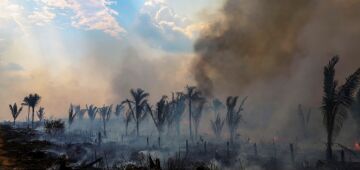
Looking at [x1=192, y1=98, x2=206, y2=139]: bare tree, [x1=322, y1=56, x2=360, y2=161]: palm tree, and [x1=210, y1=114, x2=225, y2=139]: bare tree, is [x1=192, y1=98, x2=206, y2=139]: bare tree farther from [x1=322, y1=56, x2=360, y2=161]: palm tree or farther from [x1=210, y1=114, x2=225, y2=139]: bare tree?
[x1=322, y1=56, x2=360, y2=161]: palm tree

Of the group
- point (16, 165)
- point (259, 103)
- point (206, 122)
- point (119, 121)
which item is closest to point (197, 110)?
point (259, 103)

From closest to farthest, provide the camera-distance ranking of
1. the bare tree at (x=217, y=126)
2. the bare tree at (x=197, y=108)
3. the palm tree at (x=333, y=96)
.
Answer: the palm tree at (x=333, y=96) → the bare tree at (x=217, y=126) → the bare tree at (x=197, y=108)

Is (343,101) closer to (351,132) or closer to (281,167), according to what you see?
(281,167)

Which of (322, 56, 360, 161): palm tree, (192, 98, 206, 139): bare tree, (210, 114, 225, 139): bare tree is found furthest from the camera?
(192, 98, 206, 139): bare tree

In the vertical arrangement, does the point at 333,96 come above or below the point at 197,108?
above

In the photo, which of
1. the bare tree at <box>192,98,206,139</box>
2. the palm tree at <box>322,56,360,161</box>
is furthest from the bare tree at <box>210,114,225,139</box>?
the palm tree at <box>322,56,360,161</box>

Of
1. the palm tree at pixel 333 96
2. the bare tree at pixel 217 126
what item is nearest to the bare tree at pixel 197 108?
the bare tree at pixel 217 126

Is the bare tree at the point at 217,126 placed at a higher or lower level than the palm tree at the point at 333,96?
lower

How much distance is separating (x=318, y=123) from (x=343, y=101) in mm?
48108

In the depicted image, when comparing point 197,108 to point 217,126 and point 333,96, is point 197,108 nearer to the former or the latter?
point 217,126

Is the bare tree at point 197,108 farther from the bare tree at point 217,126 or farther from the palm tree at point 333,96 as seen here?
the palm tree at point 333,96

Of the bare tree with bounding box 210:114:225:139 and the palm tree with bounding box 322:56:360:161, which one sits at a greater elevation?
the palm tree with bounding box 322:56:360:161

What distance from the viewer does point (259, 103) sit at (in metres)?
86.4

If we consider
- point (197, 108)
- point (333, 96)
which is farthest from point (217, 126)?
point (333, 96)
